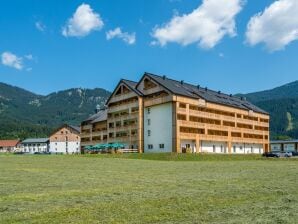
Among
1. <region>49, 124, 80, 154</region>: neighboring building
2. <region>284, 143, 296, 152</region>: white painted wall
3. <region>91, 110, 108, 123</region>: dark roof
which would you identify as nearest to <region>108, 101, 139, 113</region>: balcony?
<region>91, 110, 108, 123</region>: dark roof

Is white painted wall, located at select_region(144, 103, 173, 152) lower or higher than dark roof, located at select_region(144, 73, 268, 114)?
lower

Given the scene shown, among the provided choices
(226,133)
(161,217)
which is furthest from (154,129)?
(161,217)

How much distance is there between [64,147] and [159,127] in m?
92.2

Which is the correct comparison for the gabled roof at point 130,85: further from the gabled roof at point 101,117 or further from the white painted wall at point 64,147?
the white painted wall at point 64,147

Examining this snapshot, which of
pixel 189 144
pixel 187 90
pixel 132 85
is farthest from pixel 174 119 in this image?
pixel 132 85

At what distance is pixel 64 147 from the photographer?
558 feet

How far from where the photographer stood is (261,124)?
117 m

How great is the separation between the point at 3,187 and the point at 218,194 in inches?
401

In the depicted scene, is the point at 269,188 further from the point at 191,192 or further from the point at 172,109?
the point at 172,109

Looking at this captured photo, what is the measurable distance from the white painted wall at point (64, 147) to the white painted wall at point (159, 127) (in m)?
82.4

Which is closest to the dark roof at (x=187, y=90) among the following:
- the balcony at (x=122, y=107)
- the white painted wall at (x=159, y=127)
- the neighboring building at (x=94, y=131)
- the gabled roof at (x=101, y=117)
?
the white painted wall at (x=159, y=127)

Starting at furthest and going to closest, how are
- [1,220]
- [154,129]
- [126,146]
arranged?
[126,146], [154,129], [1,220]

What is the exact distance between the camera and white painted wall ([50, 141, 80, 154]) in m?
168

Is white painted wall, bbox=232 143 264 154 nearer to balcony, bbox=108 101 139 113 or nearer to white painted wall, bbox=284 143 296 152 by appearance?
balcony, bbox=108 101 139 113
